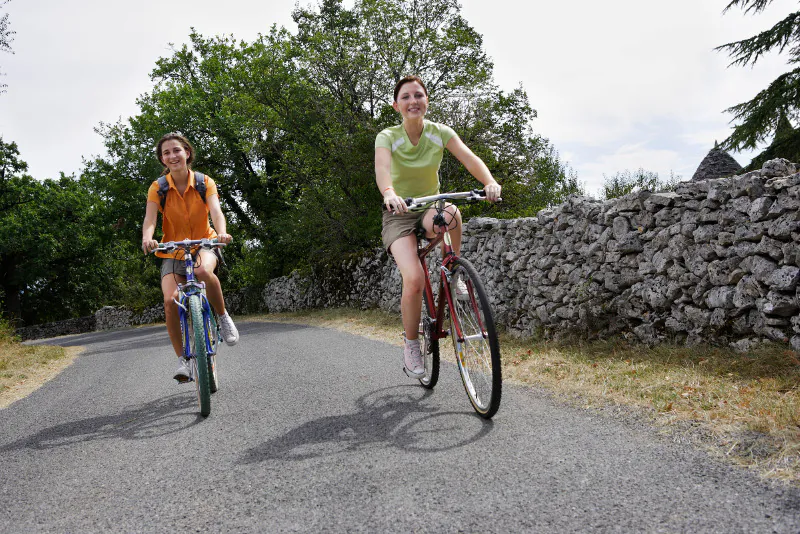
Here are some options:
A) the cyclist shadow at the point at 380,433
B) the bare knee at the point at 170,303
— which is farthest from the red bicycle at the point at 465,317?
the bare knee at the point at 170,303

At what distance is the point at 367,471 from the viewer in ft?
8.84

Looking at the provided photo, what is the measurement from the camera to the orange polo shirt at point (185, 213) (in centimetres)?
470

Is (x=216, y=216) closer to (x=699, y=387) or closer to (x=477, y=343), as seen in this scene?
(x=477, y=343)

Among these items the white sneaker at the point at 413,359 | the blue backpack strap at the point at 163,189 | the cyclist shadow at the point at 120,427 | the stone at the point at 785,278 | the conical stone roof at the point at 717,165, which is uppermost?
the conical stone roof at the point at 717,165

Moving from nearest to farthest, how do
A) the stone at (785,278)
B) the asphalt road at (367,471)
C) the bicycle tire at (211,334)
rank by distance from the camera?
the asphalt road at (367,471) < the stone at (785,278) < the bicycle tire at (211,334)

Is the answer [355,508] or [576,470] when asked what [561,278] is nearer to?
[576,470]

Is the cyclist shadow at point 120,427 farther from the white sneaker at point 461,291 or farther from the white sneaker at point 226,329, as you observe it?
the white sneaker at point 461,291

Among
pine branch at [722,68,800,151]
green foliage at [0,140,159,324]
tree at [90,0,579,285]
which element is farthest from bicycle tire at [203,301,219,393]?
green foliage at [0,140,159,324]

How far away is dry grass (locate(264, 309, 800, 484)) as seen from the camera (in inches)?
104

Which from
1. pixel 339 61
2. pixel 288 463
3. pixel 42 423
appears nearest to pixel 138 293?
pixel 339 61

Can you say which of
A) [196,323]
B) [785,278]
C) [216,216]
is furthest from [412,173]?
[785,278]

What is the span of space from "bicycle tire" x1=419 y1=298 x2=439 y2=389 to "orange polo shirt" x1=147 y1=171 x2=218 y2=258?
1.97 metres

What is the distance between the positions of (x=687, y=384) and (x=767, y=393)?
51 cm

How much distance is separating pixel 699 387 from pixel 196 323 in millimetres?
3499
